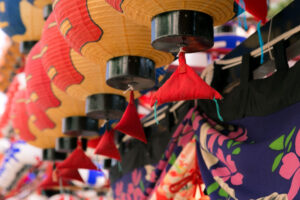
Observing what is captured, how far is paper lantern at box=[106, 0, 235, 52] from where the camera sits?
3.44 ft

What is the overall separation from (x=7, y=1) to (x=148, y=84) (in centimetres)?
131

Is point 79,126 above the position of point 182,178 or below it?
above

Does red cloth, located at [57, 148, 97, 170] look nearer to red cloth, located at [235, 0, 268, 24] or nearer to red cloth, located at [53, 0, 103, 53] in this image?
red cloth, located at [53, 0, 103, 53]

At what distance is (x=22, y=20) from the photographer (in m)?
2.59

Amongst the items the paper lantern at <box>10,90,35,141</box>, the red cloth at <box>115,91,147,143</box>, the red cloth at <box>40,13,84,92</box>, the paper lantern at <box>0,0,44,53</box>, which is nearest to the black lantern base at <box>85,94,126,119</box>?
the red cloth at <box>40,13,84,92</box>

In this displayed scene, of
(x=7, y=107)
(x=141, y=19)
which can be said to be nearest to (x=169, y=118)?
(x=141, y=19)

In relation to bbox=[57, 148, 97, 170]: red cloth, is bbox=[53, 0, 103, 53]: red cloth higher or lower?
higher

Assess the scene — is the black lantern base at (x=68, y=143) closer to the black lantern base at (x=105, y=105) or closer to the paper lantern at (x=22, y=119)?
the paper lantern at (x=22, y=119)

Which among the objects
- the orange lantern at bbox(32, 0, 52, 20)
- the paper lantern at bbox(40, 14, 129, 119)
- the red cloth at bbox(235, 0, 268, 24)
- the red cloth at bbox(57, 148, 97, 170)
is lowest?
the red cloth at bbox(57, 148, 97, 170)

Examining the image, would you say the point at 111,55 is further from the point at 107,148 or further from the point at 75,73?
the point at 107,148

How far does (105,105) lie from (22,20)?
117 cm

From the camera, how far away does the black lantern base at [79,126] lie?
2.05 meters

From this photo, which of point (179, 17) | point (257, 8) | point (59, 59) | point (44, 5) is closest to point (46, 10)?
point (44, 5)

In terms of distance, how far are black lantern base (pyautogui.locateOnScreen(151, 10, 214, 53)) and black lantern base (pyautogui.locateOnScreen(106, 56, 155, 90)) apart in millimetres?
258
